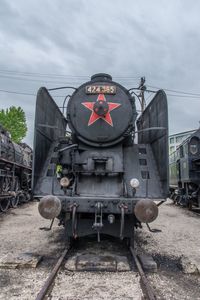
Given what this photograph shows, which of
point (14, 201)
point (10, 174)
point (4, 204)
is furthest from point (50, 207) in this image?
point (14, 201)

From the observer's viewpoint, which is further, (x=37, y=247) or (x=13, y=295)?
(x=37, y=247)

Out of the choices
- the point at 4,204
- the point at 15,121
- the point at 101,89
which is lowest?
the point at 4,204

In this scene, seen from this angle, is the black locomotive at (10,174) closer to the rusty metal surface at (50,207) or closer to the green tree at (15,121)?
the rusty metal surface at (50,207)

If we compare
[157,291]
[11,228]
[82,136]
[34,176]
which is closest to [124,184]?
[82,136]

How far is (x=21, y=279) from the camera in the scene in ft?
12.3

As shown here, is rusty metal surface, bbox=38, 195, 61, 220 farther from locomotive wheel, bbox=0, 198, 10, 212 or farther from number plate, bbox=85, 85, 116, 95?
locomotive wheel, bbox=0, 198, 10, 212

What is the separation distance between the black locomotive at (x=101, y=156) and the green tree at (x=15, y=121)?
3412cm

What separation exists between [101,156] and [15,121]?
35.5m

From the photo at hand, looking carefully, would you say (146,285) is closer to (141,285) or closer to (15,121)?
(141,285)

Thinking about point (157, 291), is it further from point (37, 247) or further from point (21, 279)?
point (37, 247)

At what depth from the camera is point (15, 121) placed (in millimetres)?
38688

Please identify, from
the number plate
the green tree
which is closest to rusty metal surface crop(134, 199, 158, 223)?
the number plate

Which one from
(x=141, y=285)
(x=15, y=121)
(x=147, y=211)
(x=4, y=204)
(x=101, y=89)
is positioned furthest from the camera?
(x=15, y=121)

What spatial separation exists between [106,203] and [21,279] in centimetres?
154
